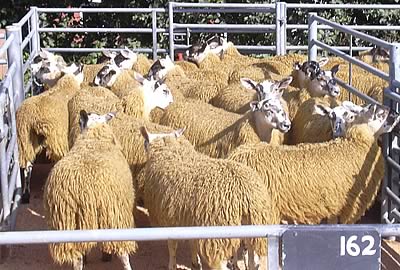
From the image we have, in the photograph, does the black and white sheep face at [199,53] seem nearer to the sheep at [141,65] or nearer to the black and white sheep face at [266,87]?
the sheep at [141,65]

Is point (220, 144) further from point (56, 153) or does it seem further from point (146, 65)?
point (146, 65)

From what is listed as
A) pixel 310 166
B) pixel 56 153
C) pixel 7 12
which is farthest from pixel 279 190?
pixel 7 12

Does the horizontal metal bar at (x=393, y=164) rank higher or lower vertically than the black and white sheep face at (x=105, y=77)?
lower

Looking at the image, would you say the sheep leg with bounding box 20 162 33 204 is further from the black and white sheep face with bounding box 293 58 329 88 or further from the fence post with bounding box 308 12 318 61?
the fence post with bounding box 308 12 318 61

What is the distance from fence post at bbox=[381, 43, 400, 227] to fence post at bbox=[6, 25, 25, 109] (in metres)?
3.70

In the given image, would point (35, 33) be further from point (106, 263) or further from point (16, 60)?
point (106, 263)

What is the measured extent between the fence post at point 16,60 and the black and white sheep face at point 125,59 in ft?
6.18

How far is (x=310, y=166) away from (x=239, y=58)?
202 inches

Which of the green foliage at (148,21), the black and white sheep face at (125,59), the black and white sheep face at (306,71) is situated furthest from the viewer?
the green foliage at (148,21)

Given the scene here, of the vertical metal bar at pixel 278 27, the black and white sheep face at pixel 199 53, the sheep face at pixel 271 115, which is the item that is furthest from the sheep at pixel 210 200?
the vertical metal bar at pixel 278 27

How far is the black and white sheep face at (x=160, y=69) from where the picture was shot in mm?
8308

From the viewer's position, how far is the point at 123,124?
6602 mm

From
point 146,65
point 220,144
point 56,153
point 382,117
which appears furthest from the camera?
point 146,65

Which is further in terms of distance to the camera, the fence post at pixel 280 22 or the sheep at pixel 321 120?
the fence post at pixel 280 22
